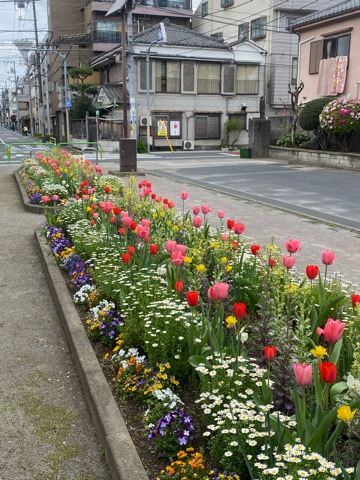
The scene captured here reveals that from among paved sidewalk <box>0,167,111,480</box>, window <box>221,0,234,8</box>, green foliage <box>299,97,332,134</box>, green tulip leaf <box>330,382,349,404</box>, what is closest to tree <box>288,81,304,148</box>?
green foliage <box>299,97,332,134</box>

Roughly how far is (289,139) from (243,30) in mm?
20620

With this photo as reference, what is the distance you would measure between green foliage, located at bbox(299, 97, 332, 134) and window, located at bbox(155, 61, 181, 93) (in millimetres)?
17293

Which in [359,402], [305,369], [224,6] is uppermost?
[224,6]

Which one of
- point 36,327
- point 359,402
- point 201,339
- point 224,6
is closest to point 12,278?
point 36,327

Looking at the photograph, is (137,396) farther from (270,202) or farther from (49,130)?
(49,130)

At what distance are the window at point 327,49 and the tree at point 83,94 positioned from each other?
22.9 meters

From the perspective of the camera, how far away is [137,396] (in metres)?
2.87

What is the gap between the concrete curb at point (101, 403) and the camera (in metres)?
2.32

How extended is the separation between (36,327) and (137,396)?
1.83m

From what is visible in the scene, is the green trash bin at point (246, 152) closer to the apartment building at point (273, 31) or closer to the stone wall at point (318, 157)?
the stone wall at point (318, 157)

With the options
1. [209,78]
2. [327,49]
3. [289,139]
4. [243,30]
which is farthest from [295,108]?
[243,30]

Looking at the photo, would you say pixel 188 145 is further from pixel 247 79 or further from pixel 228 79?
pixel 247 79

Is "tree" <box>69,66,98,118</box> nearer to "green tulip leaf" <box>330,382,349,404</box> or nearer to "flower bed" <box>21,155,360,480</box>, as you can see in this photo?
"flower bed" <box>21,155,360,480</box>

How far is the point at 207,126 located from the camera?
3809 centimetres
